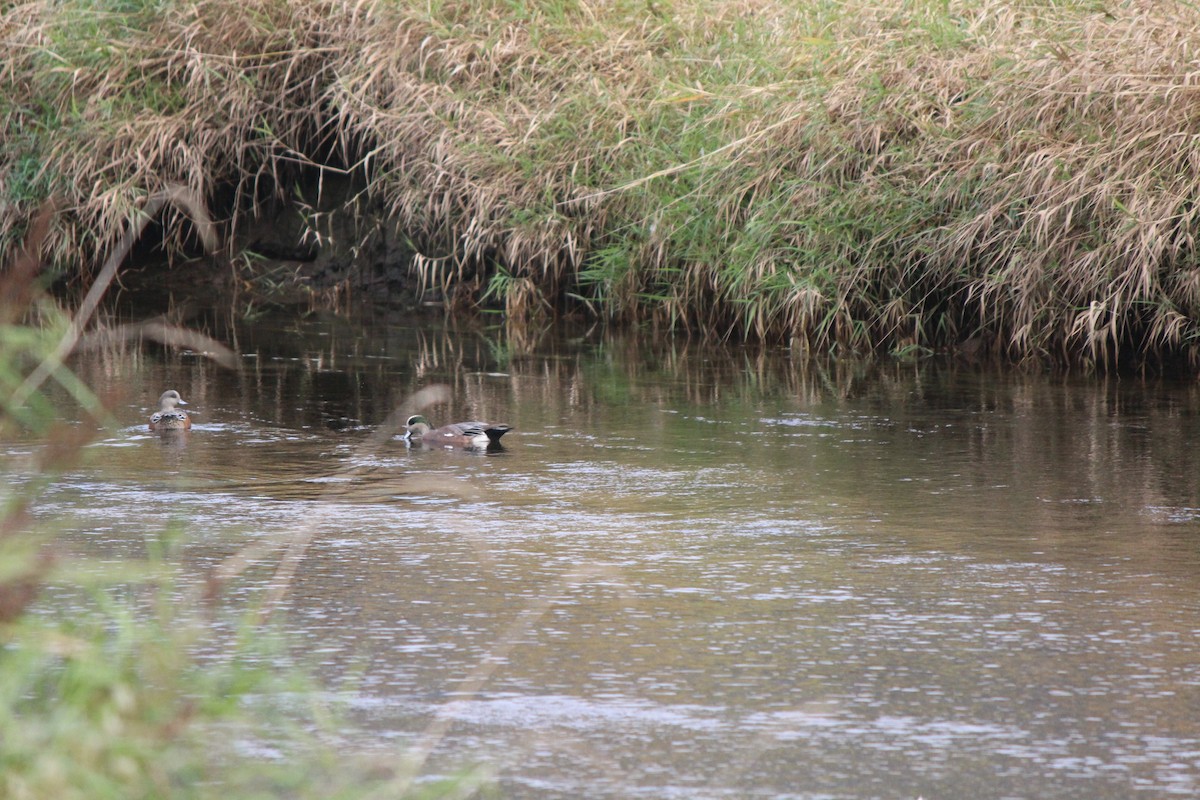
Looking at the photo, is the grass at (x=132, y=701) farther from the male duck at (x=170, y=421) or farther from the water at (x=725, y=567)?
the male duck at (x=170, y=421)

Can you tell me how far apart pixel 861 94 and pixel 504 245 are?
11.2 ft

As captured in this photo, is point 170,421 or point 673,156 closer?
point 170,421

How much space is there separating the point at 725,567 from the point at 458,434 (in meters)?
2.57

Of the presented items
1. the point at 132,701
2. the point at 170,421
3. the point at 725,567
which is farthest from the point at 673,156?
the point at 132,701

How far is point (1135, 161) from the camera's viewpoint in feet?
31.7

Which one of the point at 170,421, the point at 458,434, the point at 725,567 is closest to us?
the point at 725,567

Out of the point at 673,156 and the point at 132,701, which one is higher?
the point at 673,156

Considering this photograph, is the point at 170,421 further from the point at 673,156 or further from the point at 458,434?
the point at 673,156

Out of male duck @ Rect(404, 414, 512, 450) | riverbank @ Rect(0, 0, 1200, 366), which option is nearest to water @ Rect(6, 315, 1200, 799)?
male duck @ Rect(404, 414, 512, 450)

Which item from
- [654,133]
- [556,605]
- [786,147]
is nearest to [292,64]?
[654,133]

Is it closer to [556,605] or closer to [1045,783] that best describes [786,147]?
[556,605]

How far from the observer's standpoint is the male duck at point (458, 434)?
784 centimetres

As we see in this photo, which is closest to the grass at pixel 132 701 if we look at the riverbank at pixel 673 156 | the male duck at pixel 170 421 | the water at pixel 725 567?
the water at pixel 725 567

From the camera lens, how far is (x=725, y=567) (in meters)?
5.56
